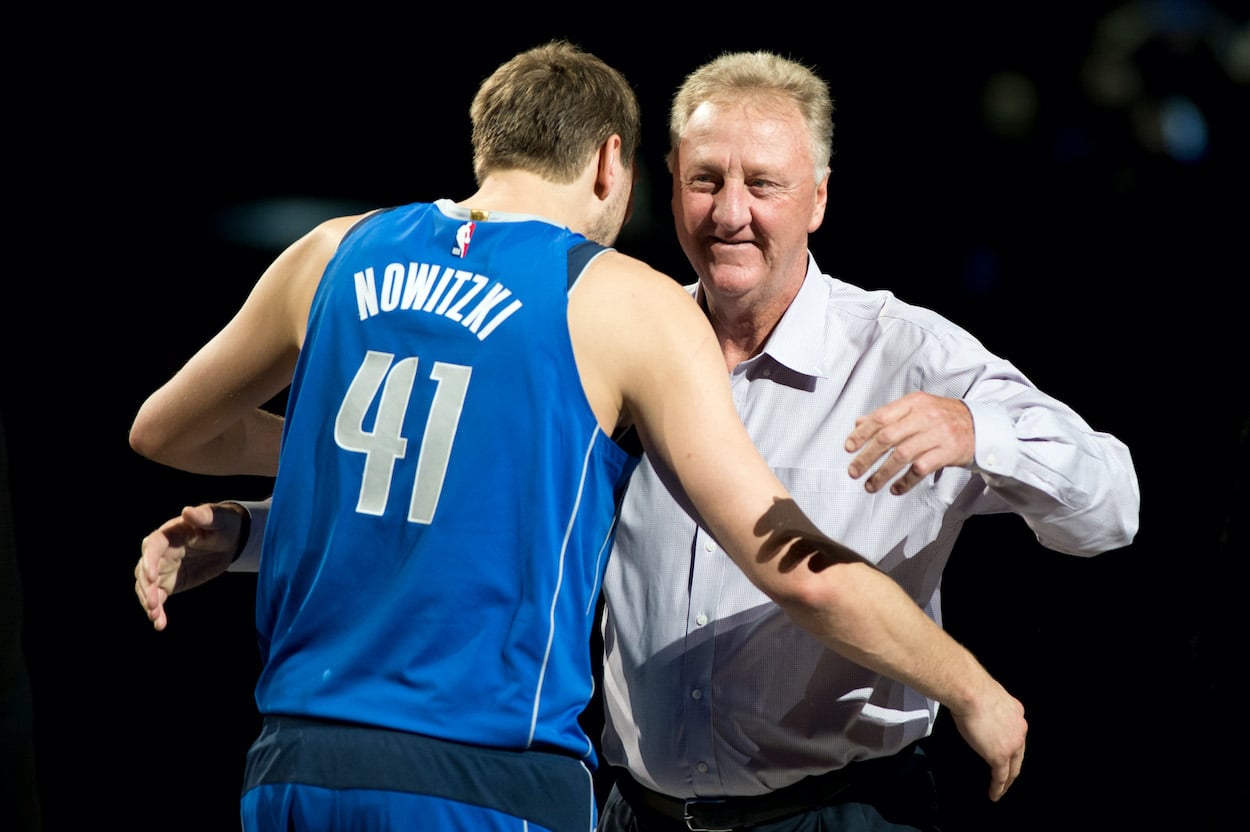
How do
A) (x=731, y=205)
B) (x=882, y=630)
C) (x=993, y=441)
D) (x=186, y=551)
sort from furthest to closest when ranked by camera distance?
(x=731, y=205) < (x=186, y=551) < (x=993, y=441) < (x=882, y=630)

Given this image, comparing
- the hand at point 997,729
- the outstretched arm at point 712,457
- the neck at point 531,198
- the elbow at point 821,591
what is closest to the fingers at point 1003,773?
the hand at point 997,729

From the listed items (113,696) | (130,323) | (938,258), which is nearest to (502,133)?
(938,258)

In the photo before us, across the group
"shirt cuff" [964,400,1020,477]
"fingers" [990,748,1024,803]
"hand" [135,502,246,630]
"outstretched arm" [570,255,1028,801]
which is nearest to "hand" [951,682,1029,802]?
"fingers" [990,748,1024,803]

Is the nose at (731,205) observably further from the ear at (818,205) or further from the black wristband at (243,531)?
the black wristband at (243,531)

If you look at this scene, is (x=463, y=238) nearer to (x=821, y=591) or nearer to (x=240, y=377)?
(x=240, y=377)

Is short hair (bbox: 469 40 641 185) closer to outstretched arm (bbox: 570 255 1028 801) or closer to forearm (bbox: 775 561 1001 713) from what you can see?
outstretched arm (bbox: 570 255 1028 801)

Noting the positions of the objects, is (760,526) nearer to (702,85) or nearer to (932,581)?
(932,581)

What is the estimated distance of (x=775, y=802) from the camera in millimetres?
1883

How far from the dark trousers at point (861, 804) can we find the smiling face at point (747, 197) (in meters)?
0.77

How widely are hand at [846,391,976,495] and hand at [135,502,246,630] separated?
87 centimetres

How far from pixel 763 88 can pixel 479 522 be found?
110 centimetres

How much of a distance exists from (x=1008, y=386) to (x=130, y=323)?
2.08 metres

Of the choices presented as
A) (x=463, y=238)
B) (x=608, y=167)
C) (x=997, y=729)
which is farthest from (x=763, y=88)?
(x=997, y=729)

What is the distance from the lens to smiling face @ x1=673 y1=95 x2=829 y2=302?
6.83 feet
